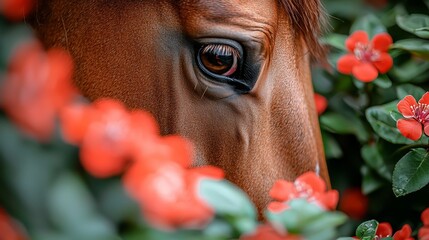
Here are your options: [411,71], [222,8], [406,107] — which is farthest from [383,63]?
[222,8]

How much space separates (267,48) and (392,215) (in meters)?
→ 0.82

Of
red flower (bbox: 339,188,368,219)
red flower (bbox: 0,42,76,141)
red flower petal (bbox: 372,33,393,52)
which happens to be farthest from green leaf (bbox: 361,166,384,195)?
red flower (bbox: 0,42,76,141)

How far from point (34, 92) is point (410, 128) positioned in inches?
41.8

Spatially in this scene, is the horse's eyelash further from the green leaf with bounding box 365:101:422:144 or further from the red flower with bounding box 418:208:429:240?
the red flower with bounding box 418:208:429:240

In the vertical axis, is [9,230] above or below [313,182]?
above

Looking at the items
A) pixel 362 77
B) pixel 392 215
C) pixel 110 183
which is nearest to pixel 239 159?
pixel 362 77

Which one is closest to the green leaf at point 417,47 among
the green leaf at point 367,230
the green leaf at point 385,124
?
the green leaf at point 385,124

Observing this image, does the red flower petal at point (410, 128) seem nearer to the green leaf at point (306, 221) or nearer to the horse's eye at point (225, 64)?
the horse's eye at point (225, 64)

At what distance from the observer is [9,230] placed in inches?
38.7

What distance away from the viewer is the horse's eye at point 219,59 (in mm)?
1913

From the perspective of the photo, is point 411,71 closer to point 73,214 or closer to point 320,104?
point 320,104

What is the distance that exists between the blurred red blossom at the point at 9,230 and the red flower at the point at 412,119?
116cm

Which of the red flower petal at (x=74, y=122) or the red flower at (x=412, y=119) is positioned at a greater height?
the red flower petal at (x=74, y=122)

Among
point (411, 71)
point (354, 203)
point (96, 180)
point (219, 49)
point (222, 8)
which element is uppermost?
point (96, 180)
